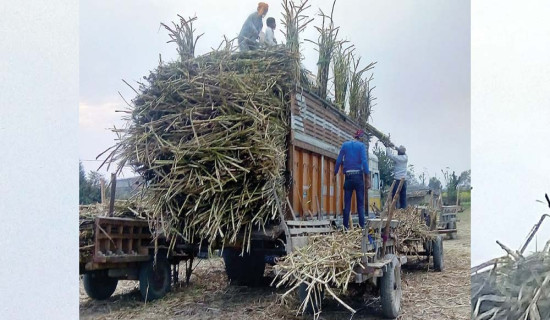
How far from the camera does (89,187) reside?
124 inches

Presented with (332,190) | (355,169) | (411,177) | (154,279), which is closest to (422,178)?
(411,177)

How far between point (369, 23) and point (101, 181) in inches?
79.5

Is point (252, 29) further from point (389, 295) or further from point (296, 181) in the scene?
point (389, 295)

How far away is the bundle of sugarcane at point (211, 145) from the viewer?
12.2 feet

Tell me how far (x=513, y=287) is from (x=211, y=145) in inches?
81.2

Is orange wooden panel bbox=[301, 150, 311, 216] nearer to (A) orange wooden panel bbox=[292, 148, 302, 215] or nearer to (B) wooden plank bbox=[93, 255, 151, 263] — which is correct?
(A) orange wooden panel bbox=[292, 148, 302, 215]

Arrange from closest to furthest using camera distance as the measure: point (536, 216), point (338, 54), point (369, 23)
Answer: point (536, 216), point (369, 23), point (338, 54)

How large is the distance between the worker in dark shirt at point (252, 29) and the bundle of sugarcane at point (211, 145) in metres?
0.10

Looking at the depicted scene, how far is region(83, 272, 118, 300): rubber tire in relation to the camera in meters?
3.39

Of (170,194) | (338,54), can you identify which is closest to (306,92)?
(338,54)

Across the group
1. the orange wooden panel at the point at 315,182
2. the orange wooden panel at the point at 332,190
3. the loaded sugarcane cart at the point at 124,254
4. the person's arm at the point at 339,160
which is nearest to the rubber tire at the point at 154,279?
the loaded sugarcane cart at the point at 124,254

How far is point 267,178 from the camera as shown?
3758mm

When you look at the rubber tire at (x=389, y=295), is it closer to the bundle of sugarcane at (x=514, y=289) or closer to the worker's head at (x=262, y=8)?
the bundle of sugarcane at (x=514, y=289)

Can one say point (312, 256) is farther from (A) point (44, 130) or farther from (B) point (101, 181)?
(A) point (44, 130)
